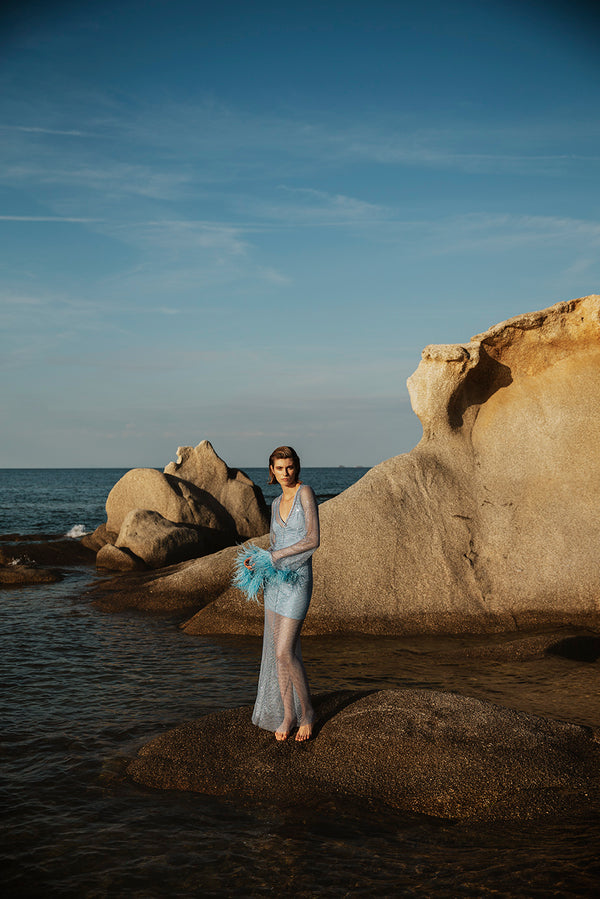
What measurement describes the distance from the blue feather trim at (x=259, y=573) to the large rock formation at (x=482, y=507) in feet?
18.3

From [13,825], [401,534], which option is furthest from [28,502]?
[13,825]

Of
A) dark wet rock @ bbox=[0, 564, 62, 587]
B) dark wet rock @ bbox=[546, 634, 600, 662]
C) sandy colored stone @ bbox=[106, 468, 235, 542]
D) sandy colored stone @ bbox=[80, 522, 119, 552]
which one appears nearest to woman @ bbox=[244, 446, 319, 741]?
dark wet rock @ bbox=[546, 634, 600, 662]

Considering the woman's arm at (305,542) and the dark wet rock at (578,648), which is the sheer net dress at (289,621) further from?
the dark wet rock at (578,648)

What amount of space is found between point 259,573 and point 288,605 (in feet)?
1.31

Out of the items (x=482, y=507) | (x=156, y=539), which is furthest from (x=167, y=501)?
(x=482, y=507)

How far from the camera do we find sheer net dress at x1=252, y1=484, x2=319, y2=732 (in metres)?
6.09

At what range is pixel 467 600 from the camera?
12.0 metres

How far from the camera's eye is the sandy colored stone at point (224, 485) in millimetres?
25094

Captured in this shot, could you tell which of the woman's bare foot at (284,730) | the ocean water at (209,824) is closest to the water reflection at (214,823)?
the ocean water at (209,824)

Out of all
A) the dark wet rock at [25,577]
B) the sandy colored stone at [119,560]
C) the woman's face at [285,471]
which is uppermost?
the woman's face at [285,471]

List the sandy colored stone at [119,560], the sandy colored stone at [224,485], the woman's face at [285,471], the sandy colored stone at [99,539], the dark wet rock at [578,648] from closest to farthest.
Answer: the woman's face at [285,471], the dark wet rock at [578,648], the sandy colored stone at [119,560], the sandy colored stone at [99,539], the sandy colored stone at [224,485]

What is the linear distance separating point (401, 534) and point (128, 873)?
27.3 feet

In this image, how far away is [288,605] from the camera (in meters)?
6.12

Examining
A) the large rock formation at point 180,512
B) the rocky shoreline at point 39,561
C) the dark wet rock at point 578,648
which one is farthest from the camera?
the large rock formation at point 180,512
